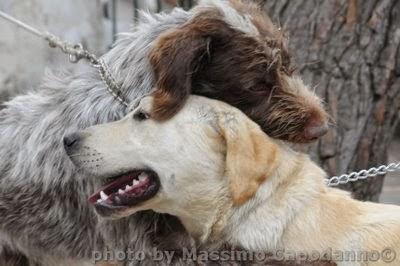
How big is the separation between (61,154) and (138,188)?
45 centimetres

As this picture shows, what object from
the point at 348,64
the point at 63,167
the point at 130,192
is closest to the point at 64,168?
the point at 63,167

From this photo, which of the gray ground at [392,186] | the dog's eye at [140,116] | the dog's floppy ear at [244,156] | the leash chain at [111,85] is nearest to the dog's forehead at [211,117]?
the dog's floppy ear at [244,156]

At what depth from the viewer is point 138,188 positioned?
3545 mm

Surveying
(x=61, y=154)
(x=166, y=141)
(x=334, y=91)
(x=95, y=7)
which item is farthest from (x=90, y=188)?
(x=95, y=7)

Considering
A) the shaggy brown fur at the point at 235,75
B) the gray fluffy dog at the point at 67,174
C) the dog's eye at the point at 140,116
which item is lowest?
the gray fluffy dog at the point at 67,174

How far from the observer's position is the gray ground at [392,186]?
327 inches

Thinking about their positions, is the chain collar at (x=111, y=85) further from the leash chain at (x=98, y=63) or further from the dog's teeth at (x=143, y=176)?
the dog's teeth at (x=143, y=176)

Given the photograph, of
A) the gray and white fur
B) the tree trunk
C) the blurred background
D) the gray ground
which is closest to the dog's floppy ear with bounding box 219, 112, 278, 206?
the gray and white fur

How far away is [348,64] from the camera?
5258mm

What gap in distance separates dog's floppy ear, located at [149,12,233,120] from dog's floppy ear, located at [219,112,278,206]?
18cm

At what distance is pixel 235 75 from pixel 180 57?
214 mm

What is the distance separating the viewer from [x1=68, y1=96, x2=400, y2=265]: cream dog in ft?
11.5

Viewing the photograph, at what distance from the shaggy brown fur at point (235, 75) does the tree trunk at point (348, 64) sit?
5.19 ft

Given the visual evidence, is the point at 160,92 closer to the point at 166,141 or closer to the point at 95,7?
the point at 166,141
